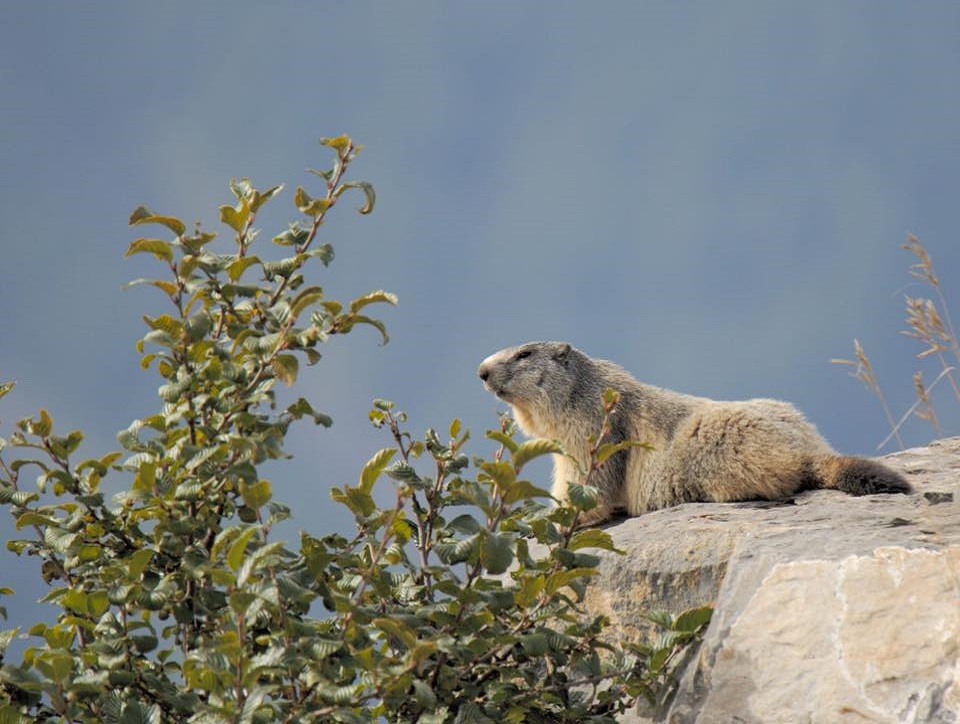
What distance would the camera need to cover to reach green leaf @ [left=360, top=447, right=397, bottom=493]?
4227mm

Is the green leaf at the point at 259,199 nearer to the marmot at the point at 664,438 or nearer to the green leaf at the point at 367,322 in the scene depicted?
the green leaf at the point at 367,322

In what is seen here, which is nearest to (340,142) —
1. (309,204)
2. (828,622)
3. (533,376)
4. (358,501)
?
(309,204)

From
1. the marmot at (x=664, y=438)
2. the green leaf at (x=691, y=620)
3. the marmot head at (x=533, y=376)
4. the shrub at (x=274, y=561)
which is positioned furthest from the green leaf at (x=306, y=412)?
the marmot head at (x=533, y=376)

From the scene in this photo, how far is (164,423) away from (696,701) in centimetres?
248

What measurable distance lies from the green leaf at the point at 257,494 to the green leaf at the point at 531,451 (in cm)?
91

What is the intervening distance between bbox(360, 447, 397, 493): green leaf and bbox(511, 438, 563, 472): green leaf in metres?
0.47

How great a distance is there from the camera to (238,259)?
462cm

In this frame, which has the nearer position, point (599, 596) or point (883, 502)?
point (599, 596)

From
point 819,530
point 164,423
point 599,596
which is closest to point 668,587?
point 599,596

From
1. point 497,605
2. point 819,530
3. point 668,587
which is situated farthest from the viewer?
point 668,587

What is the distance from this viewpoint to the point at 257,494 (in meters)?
4.09

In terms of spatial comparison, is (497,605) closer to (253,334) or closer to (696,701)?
(696,701)

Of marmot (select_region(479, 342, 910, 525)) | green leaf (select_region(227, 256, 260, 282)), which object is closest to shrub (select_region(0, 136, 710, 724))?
green leaf (select_region(227, 256, 260, 282))

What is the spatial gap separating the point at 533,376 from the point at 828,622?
14.8 ft
